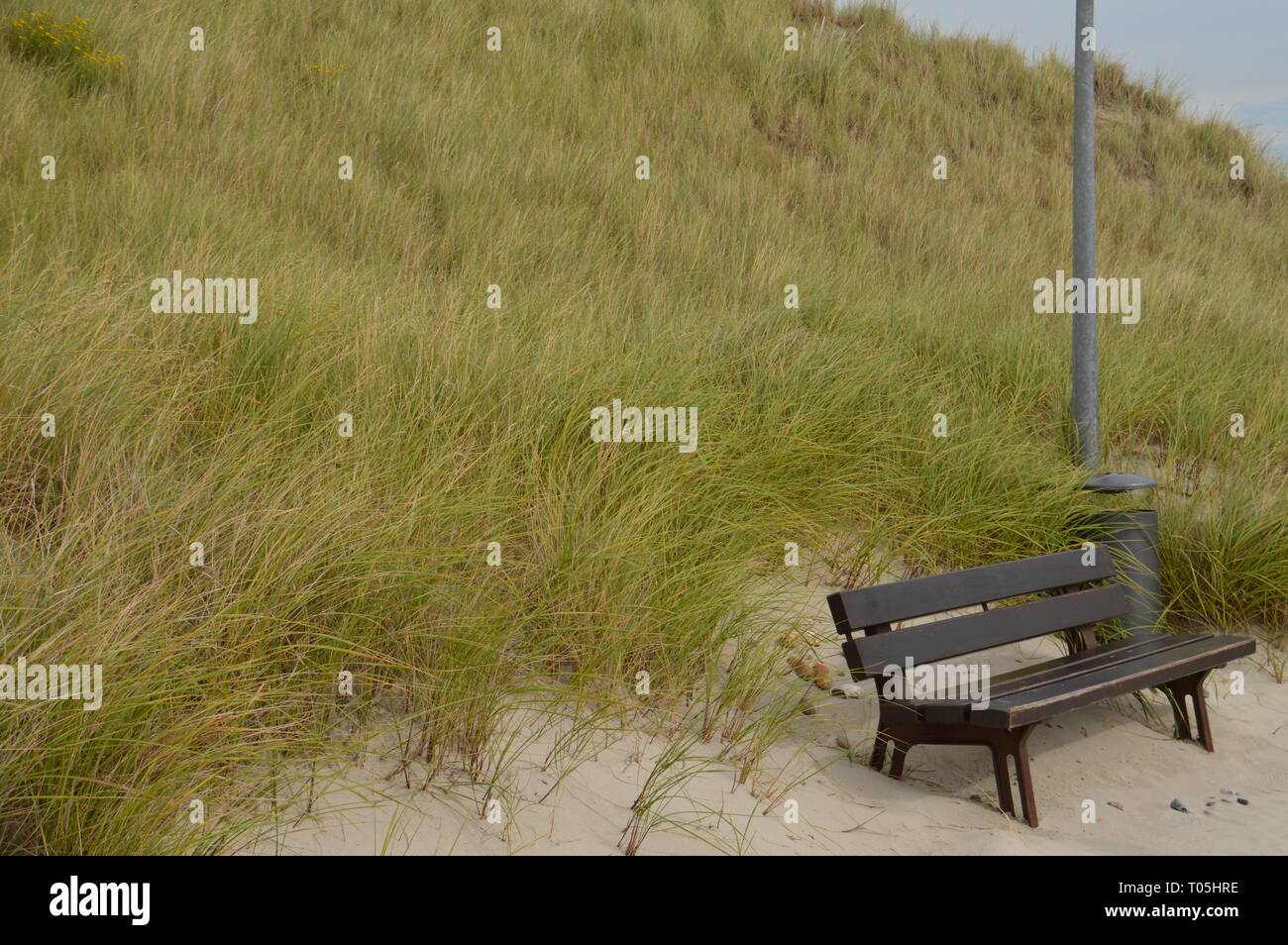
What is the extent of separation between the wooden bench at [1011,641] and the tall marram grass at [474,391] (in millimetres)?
505

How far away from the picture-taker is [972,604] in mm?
4180

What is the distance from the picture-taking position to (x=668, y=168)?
402 inches

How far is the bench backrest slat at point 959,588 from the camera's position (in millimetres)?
3789

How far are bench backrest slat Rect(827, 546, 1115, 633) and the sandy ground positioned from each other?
0.33 metres

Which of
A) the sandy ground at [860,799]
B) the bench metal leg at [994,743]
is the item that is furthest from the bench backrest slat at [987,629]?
the sandy ground at [860,799]

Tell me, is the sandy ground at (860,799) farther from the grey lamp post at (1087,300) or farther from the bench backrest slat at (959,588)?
the grey lamp post at (1087,300)

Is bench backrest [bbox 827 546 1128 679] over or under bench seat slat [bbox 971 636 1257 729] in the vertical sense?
over

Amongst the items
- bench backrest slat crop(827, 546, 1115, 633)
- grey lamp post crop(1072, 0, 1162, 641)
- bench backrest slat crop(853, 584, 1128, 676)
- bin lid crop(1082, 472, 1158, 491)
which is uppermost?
grey lamp post crop(1072, 0, 1162, 641)

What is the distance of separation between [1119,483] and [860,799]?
8.30 feet

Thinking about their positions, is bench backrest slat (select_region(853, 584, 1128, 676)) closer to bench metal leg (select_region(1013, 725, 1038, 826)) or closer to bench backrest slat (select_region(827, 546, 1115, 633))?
bench backrest slat (select_region(827, 546, 1115, 633))

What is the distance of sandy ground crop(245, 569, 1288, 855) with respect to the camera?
2.79 m

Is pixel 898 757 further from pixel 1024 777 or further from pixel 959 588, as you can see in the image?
pixel 959 588

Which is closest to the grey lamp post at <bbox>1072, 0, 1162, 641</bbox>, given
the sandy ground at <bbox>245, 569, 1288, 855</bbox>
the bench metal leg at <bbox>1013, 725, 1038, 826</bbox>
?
the sandy ground at <bbox>245, 569, 1288, 855</bbox>

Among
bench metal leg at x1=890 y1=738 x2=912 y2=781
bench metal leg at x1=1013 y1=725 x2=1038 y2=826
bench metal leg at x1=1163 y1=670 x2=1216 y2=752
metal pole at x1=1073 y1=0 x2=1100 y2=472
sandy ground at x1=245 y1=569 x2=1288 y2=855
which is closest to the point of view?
sandy ground at x1=245 y1=569 x2=1288 y2=855
